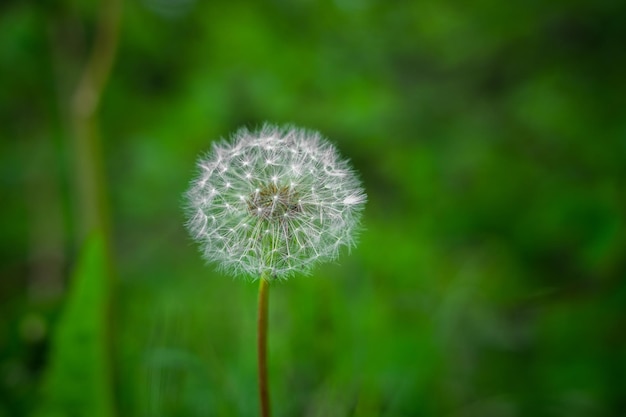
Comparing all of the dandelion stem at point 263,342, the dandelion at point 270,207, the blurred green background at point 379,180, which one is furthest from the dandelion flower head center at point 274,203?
the blurred green background at point 379,180

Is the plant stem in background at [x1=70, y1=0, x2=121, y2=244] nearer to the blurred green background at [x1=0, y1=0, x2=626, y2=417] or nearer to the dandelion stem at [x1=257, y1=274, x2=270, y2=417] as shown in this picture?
the blurred green background at [x1=0, y1=0, x2=626, y2=417]

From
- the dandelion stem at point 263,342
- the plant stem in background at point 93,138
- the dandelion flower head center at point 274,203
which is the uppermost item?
the plant stem in background at point 93,138

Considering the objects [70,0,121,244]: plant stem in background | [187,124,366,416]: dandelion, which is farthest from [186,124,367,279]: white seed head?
[70,0,121,244]: plant stem in background

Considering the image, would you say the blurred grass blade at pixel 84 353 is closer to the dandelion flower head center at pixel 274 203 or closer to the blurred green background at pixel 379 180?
the blurred green background at pixel 379 180

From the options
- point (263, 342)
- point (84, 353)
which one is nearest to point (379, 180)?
point (84, 353)

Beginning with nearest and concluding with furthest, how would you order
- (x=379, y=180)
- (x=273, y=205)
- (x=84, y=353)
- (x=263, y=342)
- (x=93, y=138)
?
(x=263, y=342), (x=273, y=205), (x=84, y=353), (x=93, y=138), (x=379, y=180)

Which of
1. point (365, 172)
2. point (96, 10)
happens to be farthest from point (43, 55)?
point (365, 172)

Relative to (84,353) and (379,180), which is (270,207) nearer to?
(84,353)

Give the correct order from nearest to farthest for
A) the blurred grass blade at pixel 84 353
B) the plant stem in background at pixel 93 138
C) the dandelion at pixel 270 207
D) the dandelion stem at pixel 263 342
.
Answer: the dandelion stem at pixel 263 342 → the dandelion at pixel 270 207 → the blurred grass blade at pixel 84 353 → the plant stem in background at pixel 93 138
